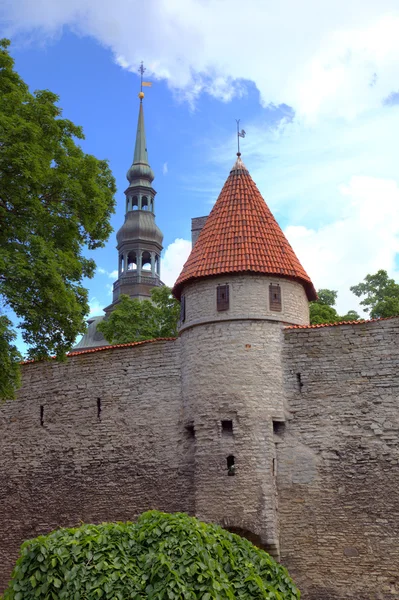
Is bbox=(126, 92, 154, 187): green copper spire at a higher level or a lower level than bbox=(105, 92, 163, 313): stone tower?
higher

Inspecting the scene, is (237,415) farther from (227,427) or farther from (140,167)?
(140,167)

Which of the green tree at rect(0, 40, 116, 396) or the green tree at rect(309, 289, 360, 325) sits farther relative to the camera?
the green tree at rect(309, 289, 360, 325)

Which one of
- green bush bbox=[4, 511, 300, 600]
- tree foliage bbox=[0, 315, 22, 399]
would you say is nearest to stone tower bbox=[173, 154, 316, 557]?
tree foliage bbox=[0, 315, 22, 399]

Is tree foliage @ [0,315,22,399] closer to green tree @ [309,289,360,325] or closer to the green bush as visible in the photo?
the green bush

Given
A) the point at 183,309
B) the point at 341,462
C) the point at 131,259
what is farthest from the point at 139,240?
the point at 341,462

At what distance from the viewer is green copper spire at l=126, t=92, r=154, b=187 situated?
5384 centimetres

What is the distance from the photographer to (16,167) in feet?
48.8

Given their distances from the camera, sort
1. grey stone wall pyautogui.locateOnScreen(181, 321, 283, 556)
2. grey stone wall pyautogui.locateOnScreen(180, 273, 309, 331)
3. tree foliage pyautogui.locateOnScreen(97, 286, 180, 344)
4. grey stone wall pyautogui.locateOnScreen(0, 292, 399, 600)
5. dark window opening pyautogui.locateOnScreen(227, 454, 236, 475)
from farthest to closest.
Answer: tree foliage pyautogui.locateOnScreen(97, 286, 180, 344)
grey stone wall pyautogui.locateOnScreen(180, 273, 309, 331)
dark window opening pyautogui.locateOnScreen(227, 454, 236, 475)
grey stone wall pyautogui.locateOnScreen(181, 321, 283, 556)
grey stone wall pyautogui.locateOnScreen(0, 292, 399, 600)

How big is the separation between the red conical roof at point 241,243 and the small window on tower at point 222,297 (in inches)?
15.0

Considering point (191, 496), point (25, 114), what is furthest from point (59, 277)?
point (191, 496)

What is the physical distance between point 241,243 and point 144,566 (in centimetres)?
1001

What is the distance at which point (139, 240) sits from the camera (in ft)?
169

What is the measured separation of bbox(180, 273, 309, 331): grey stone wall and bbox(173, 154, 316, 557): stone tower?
0.08 feet

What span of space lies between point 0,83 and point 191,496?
34.3ft
